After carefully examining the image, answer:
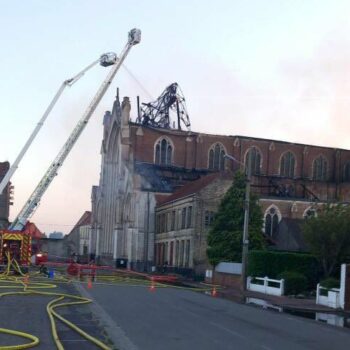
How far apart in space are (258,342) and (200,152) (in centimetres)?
6744

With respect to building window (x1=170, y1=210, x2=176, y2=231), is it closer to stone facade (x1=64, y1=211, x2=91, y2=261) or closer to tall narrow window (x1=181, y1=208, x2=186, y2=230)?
tall narrow window (x1=181, y1=208, x2=186, y2=230)

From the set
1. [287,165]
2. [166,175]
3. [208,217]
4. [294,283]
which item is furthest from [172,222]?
[294,283]

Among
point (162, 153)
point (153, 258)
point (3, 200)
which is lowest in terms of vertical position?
point (153, 258)

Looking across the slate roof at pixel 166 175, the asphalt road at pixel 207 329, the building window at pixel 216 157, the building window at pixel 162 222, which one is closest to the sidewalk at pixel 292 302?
the asphalt road at pixel 207 329

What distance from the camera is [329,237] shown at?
115 feet

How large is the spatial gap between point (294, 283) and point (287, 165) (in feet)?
165

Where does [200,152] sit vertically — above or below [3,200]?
above

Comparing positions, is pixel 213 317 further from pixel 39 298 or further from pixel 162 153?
pixel 162 153

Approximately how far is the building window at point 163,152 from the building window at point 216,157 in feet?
17.0

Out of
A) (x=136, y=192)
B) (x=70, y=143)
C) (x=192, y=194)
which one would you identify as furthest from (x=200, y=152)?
(x=70, y=143)

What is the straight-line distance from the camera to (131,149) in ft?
265

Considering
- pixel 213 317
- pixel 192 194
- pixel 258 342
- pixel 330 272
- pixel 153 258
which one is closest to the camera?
pixel 258 342

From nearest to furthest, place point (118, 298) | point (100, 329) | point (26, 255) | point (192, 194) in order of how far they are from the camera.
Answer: point (100, 329), point (118, 298), point (26, 255), point (192, 194)

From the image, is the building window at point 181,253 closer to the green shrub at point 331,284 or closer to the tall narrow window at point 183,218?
the tall narrow window at point 183,218
